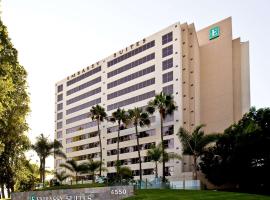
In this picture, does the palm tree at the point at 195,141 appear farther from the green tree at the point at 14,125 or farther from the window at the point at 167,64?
the green tree at the point at 14,125

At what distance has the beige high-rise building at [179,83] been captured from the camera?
253ft

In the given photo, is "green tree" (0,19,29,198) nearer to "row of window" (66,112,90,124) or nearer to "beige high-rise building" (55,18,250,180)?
"beige high-rise building" (55,18,250,180)

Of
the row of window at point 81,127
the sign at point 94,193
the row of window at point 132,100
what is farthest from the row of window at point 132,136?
the sign at point 94,193

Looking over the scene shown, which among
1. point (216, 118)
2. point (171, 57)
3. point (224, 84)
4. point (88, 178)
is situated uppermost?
point (171, 57)

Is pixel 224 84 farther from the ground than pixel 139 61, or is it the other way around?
pixel 139 61

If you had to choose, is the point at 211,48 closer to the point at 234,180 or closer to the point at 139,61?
the point at 139,61

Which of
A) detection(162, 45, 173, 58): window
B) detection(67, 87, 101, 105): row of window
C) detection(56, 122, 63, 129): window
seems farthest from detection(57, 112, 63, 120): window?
detection(162, 45, 173, 58): window

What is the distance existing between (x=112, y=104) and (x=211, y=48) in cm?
2736

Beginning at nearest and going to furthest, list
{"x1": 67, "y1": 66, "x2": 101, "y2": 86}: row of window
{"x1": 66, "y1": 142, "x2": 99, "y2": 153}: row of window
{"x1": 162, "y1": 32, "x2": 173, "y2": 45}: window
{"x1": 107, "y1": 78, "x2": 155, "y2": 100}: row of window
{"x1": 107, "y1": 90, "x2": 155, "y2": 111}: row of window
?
1. {"x1": 162, "y1": 32, "x2": 173, "y2": 45}: window
2. {"x1": 107, "y1": 90, "x2": 155, "y2": 111}: row of window
3. {"x1": 107, "y1": 78, "x2": 155, "y2": 100}: row of window
4. {"x1": 66, "y1": 142, "x2": 99, "y2": 153}: row of window
5. {"x1": 67, "y1": 66, "x2": 101, "y2": 86}: row of window

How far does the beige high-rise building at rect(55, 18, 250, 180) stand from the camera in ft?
253

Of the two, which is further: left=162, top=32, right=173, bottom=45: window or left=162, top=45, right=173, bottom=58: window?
left=162, top=32, right=173, bottom=45: window

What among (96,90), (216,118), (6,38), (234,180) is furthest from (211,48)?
(6,38)

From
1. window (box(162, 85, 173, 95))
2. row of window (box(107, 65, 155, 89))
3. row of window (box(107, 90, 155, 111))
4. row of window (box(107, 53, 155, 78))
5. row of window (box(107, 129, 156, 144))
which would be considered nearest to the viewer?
window (box(162, 85, 173, 95))

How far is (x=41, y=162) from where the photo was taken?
8806 centimetres
